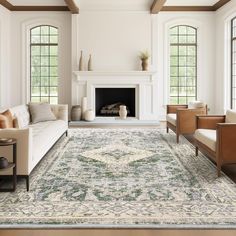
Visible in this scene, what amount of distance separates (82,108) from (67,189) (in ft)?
20.9

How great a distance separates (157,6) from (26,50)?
4.29m

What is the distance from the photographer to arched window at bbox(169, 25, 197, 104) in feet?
35.1

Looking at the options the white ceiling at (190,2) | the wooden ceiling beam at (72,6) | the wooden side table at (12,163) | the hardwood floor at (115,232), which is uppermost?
the white ceiling at (190,2)

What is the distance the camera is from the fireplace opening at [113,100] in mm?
10453

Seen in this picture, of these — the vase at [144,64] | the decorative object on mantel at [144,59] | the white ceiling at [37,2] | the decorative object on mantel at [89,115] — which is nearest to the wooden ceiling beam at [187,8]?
the decorative object on mantel at [144,59]

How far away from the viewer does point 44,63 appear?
10.7 m

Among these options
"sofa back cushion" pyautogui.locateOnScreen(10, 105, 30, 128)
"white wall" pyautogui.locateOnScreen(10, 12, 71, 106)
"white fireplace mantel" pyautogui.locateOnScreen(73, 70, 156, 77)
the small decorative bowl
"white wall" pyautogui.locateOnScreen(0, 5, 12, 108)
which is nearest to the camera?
the small decorative bowl

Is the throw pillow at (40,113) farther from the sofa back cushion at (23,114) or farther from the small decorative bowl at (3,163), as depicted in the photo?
the small decorative bowl at (3,163)

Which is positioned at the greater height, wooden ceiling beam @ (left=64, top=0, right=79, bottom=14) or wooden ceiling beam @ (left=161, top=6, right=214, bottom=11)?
wooden ceiling beam @ (left=161, top=6, right=214, bottom=11)

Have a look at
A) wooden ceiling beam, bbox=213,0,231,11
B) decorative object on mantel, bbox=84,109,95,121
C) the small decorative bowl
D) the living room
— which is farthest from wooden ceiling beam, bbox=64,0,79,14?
the small decorative bowl

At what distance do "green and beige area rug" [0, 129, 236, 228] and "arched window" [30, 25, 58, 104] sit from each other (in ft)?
Result: 16.9

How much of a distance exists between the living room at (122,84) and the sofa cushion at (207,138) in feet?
0.05

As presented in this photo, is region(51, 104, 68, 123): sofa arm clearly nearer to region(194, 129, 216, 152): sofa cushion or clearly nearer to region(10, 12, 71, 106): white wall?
region(194, 129, 216, 152): sofa cushion

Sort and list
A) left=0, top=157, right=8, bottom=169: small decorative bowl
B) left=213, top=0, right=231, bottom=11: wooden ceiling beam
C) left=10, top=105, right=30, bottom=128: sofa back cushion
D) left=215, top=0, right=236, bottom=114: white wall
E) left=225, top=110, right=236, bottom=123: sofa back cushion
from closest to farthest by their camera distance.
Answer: left=0, top=157, right=8, bottom=169: small decorative bowl < left=225, top=110, right=236, bottom=123: sofa back cushion < left=10, top=105, right=30, bottom=128: sofa back cushion < left=213, top=0, right=231, bottom=11: wooden ceiling beam < left=215, top=0, right=236, bottom=114: white wall
